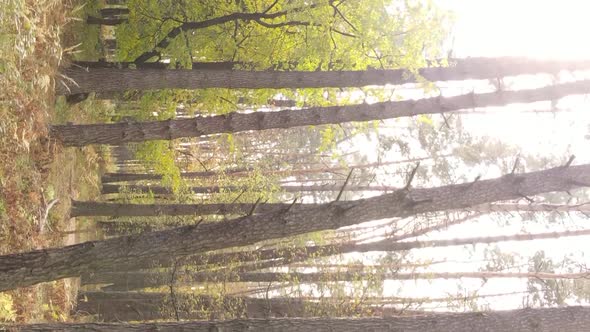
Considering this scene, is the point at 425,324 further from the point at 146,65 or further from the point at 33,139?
the point at 146,65

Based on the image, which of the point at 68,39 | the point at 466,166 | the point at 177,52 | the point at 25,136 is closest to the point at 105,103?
the point at 68,39

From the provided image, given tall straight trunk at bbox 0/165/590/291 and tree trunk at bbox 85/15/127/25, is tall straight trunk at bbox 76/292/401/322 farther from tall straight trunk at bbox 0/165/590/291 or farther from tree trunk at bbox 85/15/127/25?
tree trunk at bbox 85/15/127/25

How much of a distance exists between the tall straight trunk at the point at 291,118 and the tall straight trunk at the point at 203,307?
4313 millimetres

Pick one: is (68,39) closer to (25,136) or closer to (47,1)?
(47,1)

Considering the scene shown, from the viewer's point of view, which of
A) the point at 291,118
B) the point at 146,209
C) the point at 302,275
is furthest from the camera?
the point at 302,275

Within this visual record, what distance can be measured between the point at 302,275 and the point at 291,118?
7442 mm

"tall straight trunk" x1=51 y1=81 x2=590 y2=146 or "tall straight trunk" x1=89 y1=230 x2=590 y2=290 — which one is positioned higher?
"tall straight trunk" x1=51 y1=81 x2=590 y2=146

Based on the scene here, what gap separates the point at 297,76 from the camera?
8.80 m

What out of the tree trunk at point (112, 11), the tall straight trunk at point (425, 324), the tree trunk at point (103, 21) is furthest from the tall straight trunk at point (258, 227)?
the tree trunk at point (112, 11)

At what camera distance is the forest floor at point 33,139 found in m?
7.10

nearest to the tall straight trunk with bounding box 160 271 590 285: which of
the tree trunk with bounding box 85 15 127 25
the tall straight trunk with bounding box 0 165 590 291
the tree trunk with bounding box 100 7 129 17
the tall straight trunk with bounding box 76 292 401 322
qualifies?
the tall straight trunk with bounding box 76 292 401 322

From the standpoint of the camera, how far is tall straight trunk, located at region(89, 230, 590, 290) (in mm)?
13344

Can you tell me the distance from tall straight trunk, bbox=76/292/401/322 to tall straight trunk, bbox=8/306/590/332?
19.0ft

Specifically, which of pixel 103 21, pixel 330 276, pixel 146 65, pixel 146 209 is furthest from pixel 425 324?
pixel 103 21
